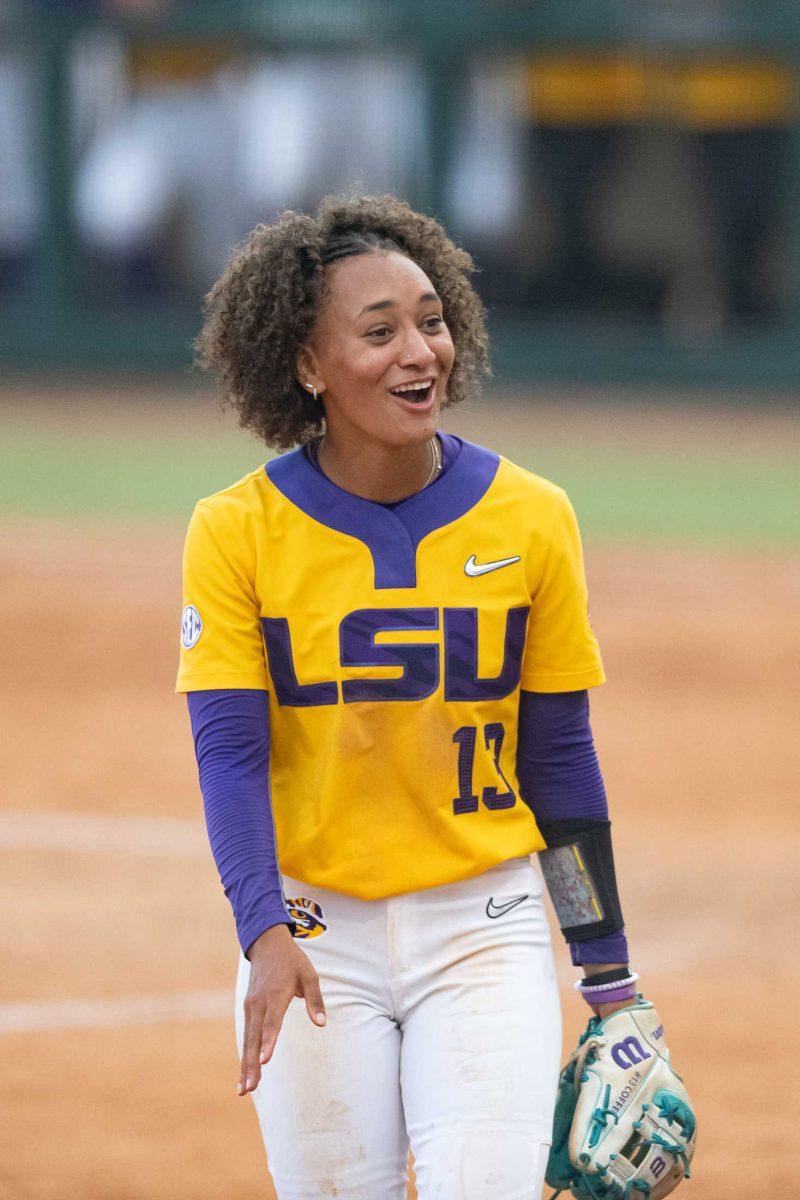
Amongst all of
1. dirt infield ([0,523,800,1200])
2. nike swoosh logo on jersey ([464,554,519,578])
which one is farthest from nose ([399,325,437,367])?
dirt infield ([0,523,800,1200])

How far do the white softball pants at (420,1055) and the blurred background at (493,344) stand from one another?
3698mm

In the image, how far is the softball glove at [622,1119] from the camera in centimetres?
328

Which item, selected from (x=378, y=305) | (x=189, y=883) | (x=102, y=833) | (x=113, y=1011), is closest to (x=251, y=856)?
(x=378, y=305)

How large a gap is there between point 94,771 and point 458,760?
546cm

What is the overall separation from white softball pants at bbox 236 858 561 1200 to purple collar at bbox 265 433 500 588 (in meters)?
0.56

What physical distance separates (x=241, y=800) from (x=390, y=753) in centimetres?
27

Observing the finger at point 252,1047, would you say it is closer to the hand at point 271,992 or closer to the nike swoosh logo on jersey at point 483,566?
the hand at point 271,992

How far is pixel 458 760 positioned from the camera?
327 centimetres

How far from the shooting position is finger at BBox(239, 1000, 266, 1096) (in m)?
3.03

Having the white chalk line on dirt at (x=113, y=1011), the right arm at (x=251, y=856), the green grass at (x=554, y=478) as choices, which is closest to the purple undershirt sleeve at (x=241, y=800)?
the right arm at (x=251, y=856)

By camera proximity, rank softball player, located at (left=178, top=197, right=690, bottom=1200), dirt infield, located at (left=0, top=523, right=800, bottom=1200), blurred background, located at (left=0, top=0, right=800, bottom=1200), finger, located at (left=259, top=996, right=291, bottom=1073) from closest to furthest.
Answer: finger, located at (left=259, top=996, right=291, bottom=1073) < softball player, located at (left=178, top=197, right=690, bottom=1200) < dirt infield, located at (left=0, top=523, right=800, bottom=1200) < blurred background, located at (left=0, top=0, right=800, bottom=1200)

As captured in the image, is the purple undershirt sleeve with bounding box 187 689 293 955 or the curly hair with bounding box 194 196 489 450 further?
the curly hair with bounding box 194 196 489 450

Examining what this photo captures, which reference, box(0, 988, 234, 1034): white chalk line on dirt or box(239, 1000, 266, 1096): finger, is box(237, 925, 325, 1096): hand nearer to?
box(239, 1000, 266, 1096): finger

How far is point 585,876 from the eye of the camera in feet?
11.2
